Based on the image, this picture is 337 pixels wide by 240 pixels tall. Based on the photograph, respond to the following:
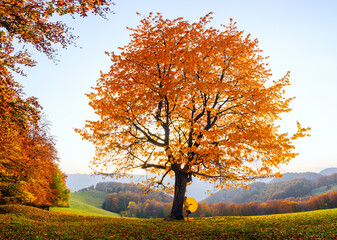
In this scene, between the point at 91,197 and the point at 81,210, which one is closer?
the point at 81,210

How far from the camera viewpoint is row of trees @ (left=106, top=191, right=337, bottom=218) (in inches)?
3610

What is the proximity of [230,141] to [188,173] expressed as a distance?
606 centimetres

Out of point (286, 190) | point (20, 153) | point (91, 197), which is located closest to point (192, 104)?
point (20, 153)

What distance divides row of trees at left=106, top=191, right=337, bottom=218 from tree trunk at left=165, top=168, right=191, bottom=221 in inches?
3427

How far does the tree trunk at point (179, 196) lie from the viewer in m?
18.4

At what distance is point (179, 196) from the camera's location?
1862 centimetres

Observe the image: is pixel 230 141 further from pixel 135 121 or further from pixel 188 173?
pixel 135 121

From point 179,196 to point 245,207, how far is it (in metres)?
95.7

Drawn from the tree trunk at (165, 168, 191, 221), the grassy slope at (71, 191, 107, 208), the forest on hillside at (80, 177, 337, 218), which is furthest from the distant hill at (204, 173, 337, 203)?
the tree trunk at (165, 168, 191, 221)

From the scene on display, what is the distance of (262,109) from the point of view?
1580cm

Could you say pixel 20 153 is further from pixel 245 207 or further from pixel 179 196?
pixel 245 207

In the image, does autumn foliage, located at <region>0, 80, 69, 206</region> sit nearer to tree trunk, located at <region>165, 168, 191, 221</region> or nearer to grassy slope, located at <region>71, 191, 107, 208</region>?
tree trunk, located at <region>165, 168, 191, 221</region>

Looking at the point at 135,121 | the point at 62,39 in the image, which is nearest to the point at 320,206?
the point at 135,121

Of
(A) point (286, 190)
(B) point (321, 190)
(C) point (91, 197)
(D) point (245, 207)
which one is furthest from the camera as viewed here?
(B) point (321, 190)
